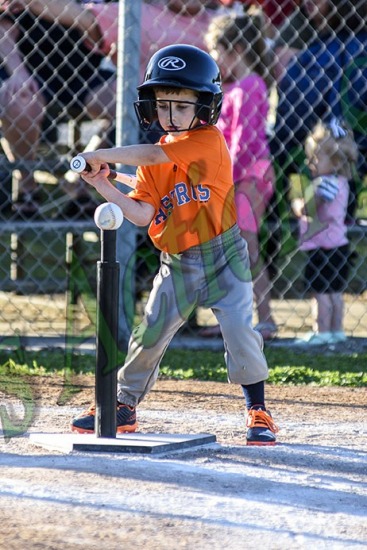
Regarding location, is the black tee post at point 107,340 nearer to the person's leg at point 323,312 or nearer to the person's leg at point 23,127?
the person's leg at point 323,312

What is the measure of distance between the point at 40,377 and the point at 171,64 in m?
2.22

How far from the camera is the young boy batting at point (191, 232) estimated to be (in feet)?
13.6

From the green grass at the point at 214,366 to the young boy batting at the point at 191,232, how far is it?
5.31ft

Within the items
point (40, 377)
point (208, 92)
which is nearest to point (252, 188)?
→ point (40, 377)

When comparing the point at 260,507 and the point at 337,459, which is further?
the point at 337,459

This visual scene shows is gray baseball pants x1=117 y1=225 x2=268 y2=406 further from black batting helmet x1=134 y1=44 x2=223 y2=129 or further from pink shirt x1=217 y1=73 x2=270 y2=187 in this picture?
pink shirt x1=217 y1=73 x2=270 y2=187

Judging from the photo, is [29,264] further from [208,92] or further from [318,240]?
[208,92]

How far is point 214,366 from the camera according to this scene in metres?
6.29

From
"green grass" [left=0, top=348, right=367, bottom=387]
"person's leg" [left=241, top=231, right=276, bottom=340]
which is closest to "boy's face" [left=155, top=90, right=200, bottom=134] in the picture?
"green grass" [left=0, top=348, right=367, bottom=387]

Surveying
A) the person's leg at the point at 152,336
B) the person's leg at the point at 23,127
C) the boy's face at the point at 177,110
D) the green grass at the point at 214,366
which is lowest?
the green grass at the point at 214,366

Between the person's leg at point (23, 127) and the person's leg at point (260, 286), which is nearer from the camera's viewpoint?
the person's leg at point (260, 286)

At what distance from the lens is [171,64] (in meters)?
4.13

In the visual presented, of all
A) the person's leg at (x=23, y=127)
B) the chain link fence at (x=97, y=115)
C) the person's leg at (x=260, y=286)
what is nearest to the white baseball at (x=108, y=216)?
the chain link fence at (x=97, y=115)

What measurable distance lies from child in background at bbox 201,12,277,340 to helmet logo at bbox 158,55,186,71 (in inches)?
98.0
